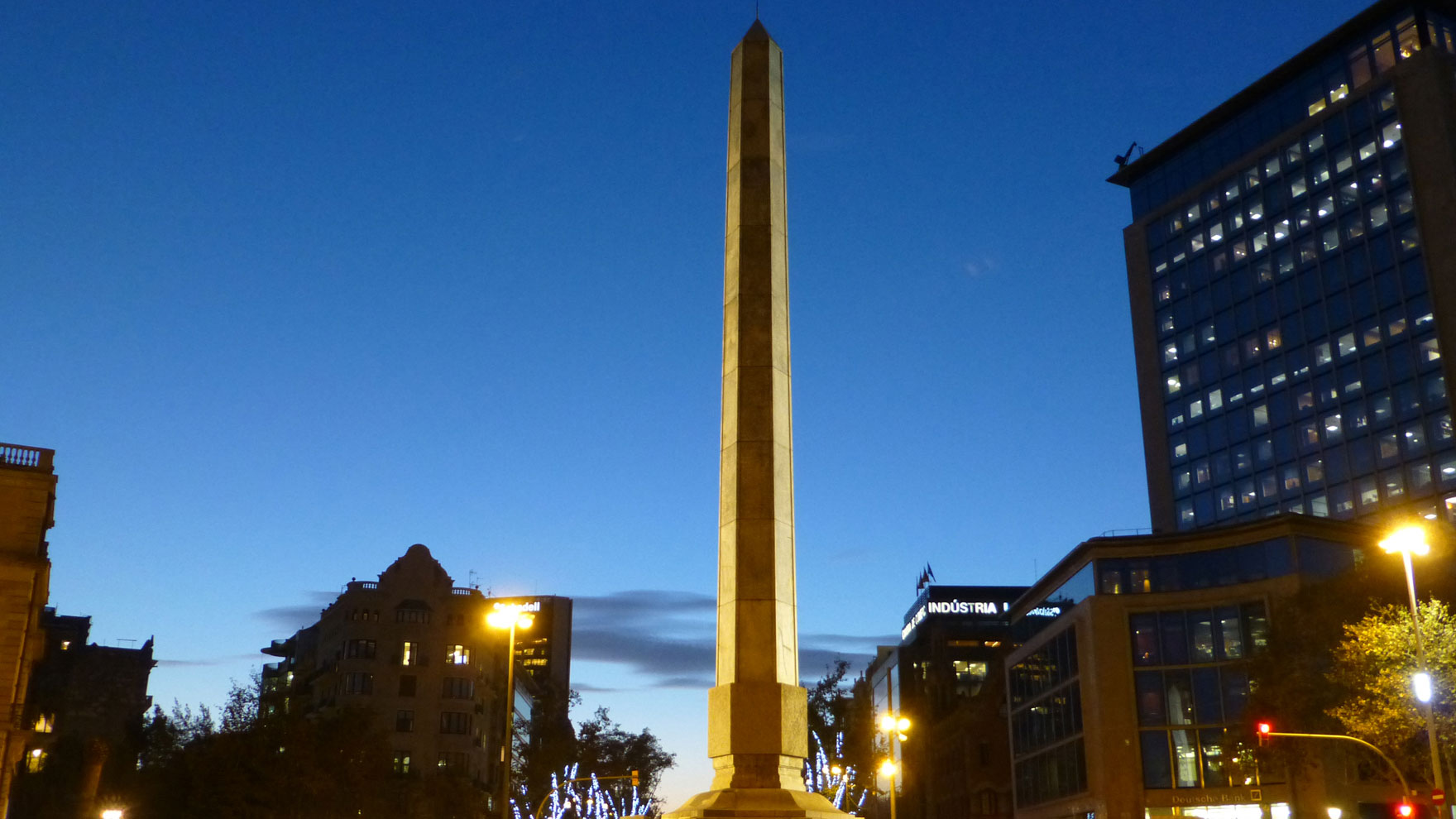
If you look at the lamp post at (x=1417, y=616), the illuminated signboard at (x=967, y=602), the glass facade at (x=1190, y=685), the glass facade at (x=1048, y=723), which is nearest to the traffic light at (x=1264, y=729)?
the lamp post at (x=1417, y=616)

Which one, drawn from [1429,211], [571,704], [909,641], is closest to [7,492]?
[571,704]

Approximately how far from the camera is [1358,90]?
353 ft

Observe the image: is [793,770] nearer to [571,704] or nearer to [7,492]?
[7,492]

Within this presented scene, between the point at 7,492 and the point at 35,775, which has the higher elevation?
the point at 7,492

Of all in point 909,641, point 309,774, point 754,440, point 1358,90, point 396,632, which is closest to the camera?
point 754,440

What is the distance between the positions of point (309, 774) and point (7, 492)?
19.4 meters

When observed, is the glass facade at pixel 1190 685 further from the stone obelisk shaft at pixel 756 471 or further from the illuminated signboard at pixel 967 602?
the illuminated signboard at pixel 967 602

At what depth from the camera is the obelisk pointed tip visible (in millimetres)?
23469

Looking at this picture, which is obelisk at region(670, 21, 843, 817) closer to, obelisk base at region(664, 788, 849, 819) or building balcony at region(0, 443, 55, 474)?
obelisk base at region(664, 788, 849, 819)

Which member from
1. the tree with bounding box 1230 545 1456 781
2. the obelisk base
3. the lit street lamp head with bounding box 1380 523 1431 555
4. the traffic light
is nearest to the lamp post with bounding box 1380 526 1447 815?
the lit street lamp head with bounding box 1380 523 1431 555

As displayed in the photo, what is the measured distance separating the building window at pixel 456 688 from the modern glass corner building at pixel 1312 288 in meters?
66.7

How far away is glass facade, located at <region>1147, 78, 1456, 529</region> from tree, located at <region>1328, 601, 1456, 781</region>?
60.6 metres

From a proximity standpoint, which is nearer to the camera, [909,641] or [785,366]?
[785,366]

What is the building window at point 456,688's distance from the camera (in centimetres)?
9544
